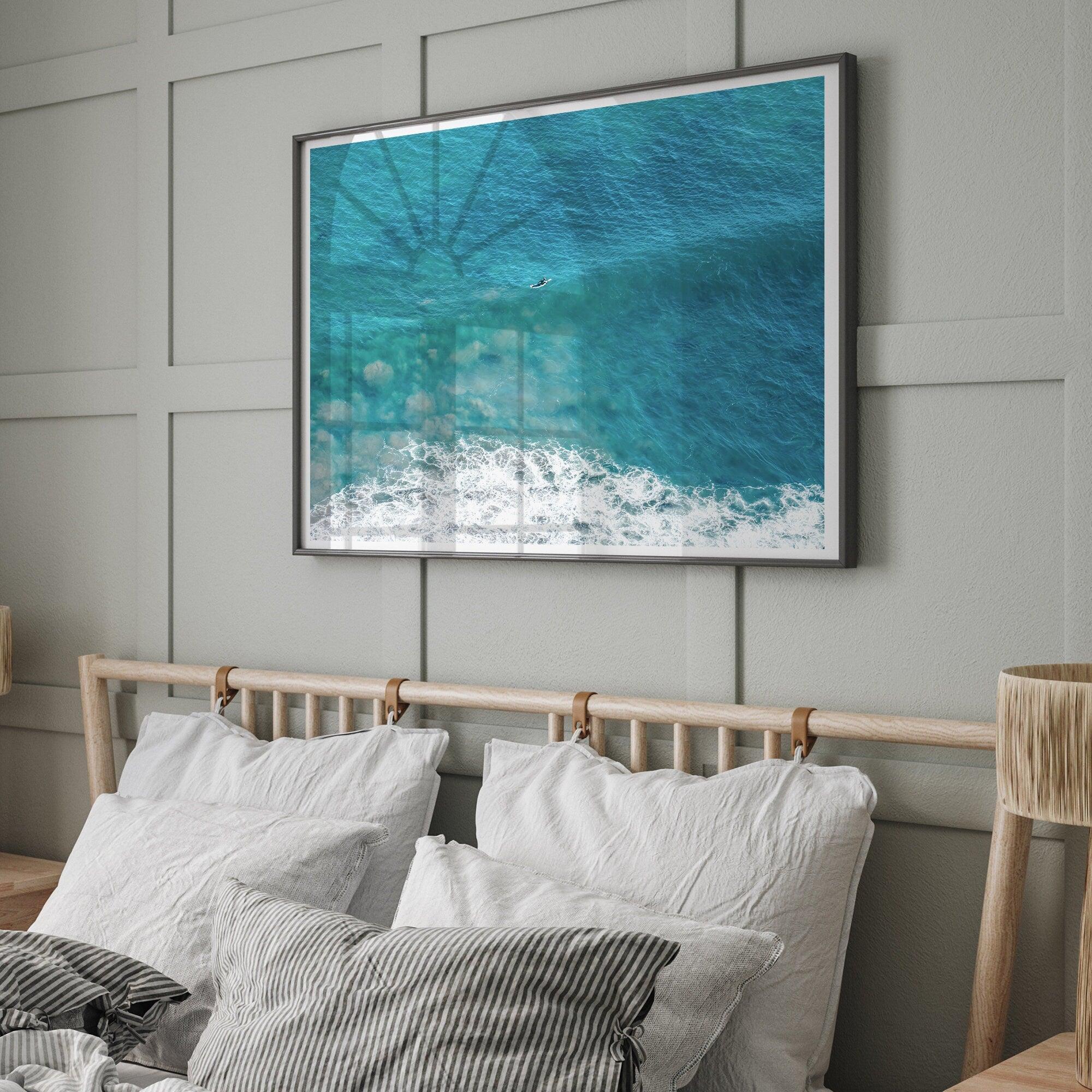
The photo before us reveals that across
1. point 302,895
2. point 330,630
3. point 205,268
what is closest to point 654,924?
point 302,895

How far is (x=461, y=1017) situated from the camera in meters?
1.34

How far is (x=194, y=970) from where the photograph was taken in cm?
178

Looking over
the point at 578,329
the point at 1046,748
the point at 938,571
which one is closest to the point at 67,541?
the point at 578,329

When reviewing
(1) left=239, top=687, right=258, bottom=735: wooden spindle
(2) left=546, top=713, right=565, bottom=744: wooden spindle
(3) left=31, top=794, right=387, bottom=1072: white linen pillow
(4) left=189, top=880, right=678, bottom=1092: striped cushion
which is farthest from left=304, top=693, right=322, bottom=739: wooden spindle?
(4) left=189, top=880, right=678, bottom=1092: striped cushion

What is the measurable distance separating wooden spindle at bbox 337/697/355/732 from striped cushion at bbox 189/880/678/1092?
0.78 m

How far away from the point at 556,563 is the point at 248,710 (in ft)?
2.27

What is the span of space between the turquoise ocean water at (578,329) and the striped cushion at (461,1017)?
0.77 metres

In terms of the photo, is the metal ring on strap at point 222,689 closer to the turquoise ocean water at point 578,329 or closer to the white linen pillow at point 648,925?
the turquoise ocean water at point 578,329

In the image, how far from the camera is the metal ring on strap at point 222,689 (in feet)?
7.66

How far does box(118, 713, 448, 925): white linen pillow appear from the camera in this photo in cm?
197

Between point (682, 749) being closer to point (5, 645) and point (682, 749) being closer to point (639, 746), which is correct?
point (639, 746)

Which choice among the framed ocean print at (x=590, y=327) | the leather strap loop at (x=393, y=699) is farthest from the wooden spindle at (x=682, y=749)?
the leather strap loop at (x=393, y=699)

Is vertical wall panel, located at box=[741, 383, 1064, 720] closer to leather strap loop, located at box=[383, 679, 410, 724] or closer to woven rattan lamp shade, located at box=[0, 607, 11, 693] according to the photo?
leather strap loop, located at box=[383, 679, 410, 724]

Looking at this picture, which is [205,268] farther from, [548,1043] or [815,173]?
[548,1043]
